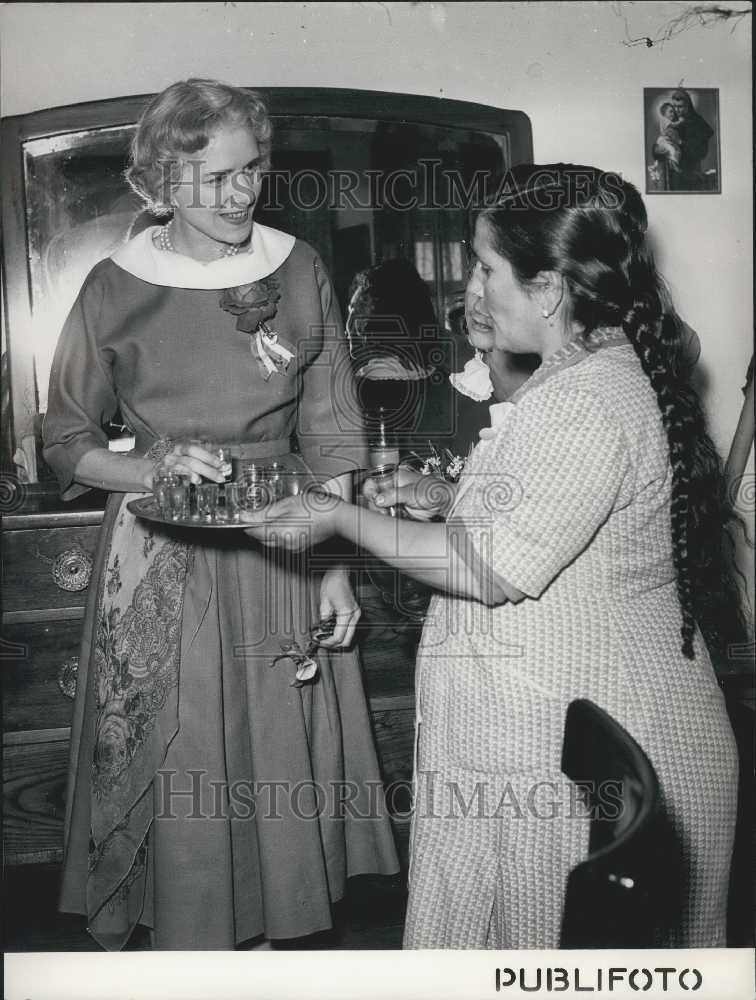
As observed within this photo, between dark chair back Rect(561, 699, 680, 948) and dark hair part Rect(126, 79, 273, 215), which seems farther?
dark hair part Rect(126, 79, 273, 215)

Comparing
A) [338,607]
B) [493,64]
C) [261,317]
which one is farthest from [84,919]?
[493,64]

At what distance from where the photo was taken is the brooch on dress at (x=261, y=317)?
1.55m

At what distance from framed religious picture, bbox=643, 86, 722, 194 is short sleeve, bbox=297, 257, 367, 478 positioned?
2.17ft

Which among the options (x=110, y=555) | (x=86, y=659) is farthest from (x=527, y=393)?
(x=86, y=659)

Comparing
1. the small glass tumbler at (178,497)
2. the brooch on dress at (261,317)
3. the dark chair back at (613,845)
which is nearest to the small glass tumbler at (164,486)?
the small glass tumbler at (178,497)

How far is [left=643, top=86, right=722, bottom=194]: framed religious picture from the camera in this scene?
1.76 m

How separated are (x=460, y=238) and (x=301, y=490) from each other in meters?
0.67

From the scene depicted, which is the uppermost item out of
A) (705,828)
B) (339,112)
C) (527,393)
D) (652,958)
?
(339,112)

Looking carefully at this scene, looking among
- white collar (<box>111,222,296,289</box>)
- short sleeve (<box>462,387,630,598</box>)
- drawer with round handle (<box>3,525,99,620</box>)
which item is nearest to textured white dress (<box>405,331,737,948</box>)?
short sleeve (<box>462,387,630,598</box>)

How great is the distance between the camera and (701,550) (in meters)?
1.34

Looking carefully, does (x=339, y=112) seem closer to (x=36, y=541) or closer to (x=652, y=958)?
(x=36, y=541)

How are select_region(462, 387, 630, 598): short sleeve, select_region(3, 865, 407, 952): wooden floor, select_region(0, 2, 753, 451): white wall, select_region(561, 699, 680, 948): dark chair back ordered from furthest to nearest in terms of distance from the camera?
1. select_region(3, 865, 407, 952): wooden floor
2. select_region(0, 2, 753, 451): white wall
3. select_region(462, 387, 630, 598): short sleeve
4. select_region(561, 699, 680, 948): dark chair back

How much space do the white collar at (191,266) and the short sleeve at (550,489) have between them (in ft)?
2.01

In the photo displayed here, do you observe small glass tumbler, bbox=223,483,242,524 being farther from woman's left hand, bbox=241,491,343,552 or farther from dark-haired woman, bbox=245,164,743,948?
dark-haired woman, bbox=245,164,743,948
